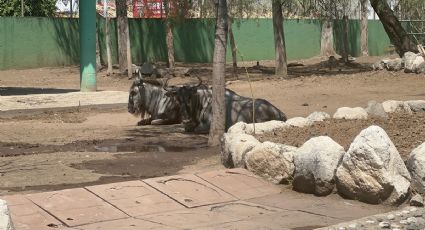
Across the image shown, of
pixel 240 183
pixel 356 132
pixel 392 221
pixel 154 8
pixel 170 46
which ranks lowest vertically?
pixel 392 221

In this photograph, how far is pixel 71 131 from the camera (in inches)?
600

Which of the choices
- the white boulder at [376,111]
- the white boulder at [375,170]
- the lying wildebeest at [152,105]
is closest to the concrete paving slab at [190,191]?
the white boulder at [375,170]

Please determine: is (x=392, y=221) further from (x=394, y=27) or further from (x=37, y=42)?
(x=37, y=42)

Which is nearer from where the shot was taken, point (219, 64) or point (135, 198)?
point (135, 198)

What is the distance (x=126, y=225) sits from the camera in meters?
7.42

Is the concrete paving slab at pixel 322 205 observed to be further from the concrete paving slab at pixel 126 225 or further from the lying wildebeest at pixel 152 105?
the lying wildebeest at pixel 152 105

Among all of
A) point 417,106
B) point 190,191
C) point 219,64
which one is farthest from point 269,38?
point 190,191

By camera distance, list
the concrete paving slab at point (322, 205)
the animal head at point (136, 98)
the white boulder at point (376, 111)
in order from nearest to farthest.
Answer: the concrete paving slab at point (322, 205), the white boulder at point (376, 111), the animal head at point (136, 98)

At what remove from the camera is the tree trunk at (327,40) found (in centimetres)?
4212

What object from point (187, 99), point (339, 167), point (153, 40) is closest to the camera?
point (339, 167)

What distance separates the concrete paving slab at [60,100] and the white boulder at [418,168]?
11.1 m

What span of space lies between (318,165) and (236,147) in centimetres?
137

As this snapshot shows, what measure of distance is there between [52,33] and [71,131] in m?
Result: 21.2

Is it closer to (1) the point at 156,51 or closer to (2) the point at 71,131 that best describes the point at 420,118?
(2) the point at 71,131
